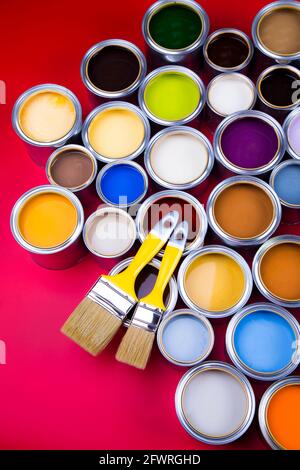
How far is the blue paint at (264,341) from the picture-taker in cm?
282

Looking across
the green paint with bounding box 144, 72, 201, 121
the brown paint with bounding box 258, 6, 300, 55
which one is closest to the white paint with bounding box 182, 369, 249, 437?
the green paint with bounding box 144, 72, 201, 121

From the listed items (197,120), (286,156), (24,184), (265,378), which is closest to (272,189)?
(286,156)

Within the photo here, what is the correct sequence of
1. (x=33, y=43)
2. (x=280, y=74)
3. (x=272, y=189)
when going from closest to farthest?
(x=272, y=189), (x=280, y=74), (x=33, y=43)

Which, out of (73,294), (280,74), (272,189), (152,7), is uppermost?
(152,7)

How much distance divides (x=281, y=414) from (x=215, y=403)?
30 centimetres

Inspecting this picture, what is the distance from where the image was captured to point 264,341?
2.86 meters

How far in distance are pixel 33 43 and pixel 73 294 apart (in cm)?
156

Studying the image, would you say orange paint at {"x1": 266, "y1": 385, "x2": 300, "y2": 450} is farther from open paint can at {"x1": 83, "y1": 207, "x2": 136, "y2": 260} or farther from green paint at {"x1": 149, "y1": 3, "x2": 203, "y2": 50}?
green paint at {"x1": 149, "y1": 3, "x2": 203, "y2": 50}

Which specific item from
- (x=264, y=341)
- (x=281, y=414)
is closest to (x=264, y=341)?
(x=264, y=341)

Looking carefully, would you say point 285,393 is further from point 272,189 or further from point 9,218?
point 9,218

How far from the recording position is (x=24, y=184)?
3.38 metres

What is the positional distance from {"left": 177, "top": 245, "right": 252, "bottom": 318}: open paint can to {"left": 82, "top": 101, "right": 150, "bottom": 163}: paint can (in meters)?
0.68

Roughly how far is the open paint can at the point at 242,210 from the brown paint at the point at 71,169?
67cm

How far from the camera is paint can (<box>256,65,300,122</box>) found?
127 inches
